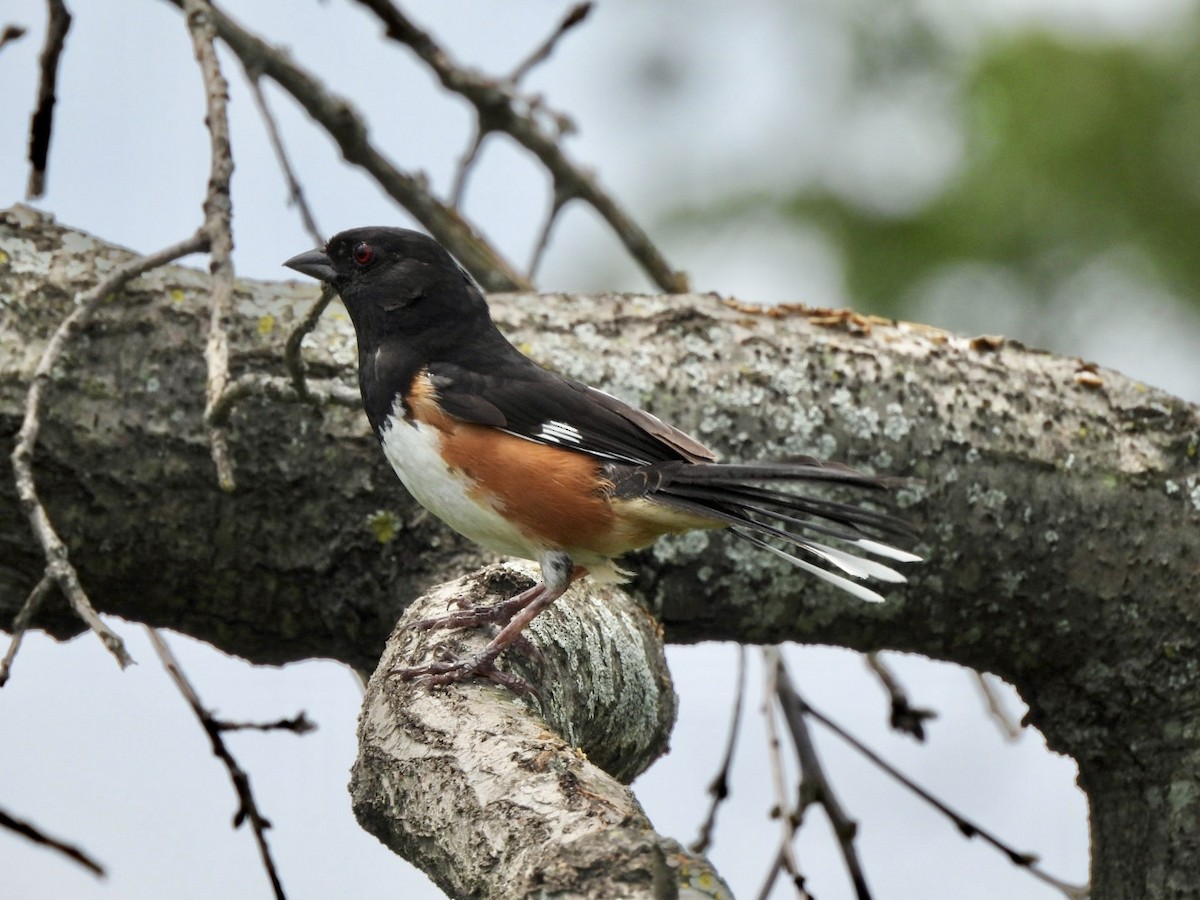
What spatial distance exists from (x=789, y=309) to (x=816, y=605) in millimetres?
796

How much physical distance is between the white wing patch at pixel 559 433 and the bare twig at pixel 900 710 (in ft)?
5.17

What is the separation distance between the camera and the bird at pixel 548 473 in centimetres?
279

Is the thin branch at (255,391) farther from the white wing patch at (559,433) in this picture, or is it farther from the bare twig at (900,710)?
the bare twig at (900,710)

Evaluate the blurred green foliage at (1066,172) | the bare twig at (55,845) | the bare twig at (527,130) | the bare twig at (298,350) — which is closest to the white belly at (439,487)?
the bare twig at (298,350)

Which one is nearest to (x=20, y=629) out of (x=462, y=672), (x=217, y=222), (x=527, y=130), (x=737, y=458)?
(x=462, y=672)

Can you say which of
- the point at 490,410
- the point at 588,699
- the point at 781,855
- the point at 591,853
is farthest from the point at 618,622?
the point at 591,853

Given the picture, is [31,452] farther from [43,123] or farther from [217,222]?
[43,123]

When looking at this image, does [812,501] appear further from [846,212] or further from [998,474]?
[846,212]

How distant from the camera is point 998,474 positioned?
136 inches

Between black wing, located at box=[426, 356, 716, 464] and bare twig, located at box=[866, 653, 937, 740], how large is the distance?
144 centimetres

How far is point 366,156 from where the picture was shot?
14.1ft

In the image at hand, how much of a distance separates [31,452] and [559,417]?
1.06 m

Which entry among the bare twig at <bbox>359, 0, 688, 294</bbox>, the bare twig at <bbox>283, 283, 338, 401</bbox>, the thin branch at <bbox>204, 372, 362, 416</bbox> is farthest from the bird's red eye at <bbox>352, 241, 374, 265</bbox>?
the bare twig at <bbox>359, 0, 688, 294</bbox>

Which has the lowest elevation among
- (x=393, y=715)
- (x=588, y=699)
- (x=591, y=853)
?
(x=591, y=853)
